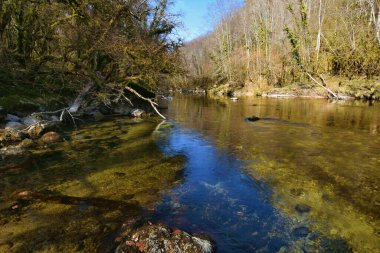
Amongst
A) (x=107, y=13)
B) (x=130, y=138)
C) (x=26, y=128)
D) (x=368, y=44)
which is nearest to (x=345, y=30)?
(x=368, y=44)

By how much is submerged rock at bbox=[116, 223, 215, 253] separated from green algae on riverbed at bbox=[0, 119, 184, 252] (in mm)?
707

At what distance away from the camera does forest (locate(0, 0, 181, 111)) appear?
15.9 meters

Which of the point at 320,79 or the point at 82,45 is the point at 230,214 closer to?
the point at 82,45

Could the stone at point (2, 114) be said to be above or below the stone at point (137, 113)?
above

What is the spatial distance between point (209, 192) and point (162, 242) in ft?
10.00

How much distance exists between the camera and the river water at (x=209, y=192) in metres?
5.51

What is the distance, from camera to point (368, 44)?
128 feet

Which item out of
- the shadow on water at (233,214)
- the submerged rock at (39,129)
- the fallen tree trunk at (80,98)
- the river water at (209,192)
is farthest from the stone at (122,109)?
the shadow on water at (233,214)

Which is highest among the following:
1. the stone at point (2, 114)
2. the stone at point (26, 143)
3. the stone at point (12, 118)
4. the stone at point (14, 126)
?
the stone at point (2, 114)

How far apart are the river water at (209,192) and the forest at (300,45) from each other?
850 inches

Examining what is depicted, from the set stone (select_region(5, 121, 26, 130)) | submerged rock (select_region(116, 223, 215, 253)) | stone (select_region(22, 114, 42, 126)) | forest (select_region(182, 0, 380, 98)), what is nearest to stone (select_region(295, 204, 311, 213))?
submerged rock (select_region(116, 223, 215, 253))

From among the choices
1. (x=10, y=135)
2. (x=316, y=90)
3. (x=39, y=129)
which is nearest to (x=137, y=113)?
(x=39, y=129)

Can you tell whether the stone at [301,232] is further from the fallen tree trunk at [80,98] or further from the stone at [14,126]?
the fallen tree trunk at [80,98]

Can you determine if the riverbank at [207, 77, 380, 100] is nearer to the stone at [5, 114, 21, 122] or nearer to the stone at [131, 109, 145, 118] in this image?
the stone at [131, 109, 145, 118]
